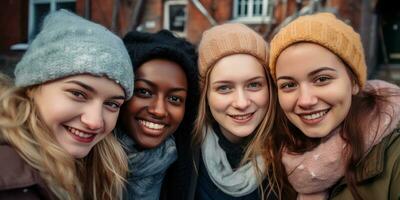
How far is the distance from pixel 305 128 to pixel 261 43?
0.70m

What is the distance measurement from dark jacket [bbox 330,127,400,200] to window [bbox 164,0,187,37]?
924 centimetres

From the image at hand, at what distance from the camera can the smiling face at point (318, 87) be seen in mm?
2209

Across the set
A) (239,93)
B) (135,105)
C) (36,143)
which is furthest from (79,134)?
(239,93)

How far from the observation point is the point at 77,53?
200 centimetres

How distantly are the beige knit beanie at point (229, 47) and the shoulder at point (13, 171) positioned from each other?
131cm

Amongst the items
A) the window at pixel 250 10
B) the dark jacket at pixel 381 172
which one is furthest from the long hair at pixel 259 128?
the window at pixel 250 10

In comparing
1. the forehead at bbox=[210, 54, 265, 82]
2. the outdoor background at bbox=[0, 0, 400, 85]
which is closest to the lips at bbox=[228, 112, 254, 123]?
the forehead at bbox=[210, 54, 265, 82]

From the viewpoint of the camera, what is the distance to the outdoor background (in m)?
9.38

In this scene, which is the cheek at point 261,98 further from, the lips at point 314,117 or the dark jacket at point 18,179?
the dark jacket at point 18,179

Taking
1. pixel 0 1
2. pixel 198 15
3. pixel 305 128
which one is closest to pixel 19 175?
pixel 305 128

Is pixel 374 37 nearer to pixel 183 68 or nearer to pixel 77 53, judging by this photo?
pixel 183 68

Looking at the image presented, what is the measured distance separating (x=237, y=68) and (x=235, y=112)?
0.28m

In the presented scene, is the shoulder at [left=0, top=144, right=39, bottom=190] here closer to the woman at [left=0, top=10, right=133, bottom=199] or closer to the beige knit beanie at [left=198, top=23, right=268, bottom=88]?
the woman at [left=0, top=10, right=133, bottom=199]

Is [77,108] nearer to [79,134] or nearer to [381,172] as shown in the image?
[79,134]
